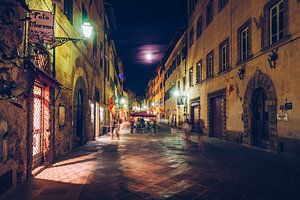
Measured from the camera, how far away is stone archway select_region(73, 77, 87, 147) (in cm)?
1138

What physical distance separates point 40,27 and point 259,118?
10167 millimetres

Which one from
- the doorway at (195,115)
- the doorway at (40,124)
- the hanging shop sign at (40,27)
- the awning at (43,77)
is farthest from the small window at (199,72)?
the hanging shop sign at (40,27)

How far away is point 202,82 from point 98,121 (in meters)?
8.78

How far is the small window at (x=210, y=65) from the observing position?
18.2m

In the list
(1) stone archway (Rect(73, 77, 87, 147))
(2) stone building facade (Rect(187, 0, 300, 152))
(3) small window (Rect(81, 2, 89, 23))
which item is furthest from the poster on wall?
(2) stone building facade (Rect(187, 0, 300, 152))

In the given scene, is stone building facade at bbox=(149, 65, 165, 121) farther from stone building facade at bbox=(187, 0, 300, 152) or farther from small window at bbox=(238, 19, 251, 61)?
small window at bbox=(238, 19, 251, 61)

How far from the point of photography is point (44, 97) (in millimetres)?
8047

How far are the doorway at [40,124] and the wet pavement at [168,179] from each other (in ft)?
1.80

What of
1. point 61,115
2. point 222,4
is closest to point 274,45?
point 222,4

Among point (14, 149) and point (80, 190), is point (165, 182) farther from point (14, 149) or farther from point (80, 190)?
point (14, 149)

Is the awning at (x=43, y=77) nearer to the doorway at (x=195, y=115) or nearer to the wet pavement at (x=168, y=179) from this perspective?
the wet pavement at (x=168, y=179)

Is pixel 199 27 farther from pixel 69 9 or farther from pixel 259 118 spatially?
pixel 69 9

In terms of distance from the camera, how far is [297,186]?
18.0ft

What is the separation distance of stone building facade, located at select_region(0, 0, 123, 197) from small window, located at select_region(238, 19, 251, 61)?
844 centimetres
